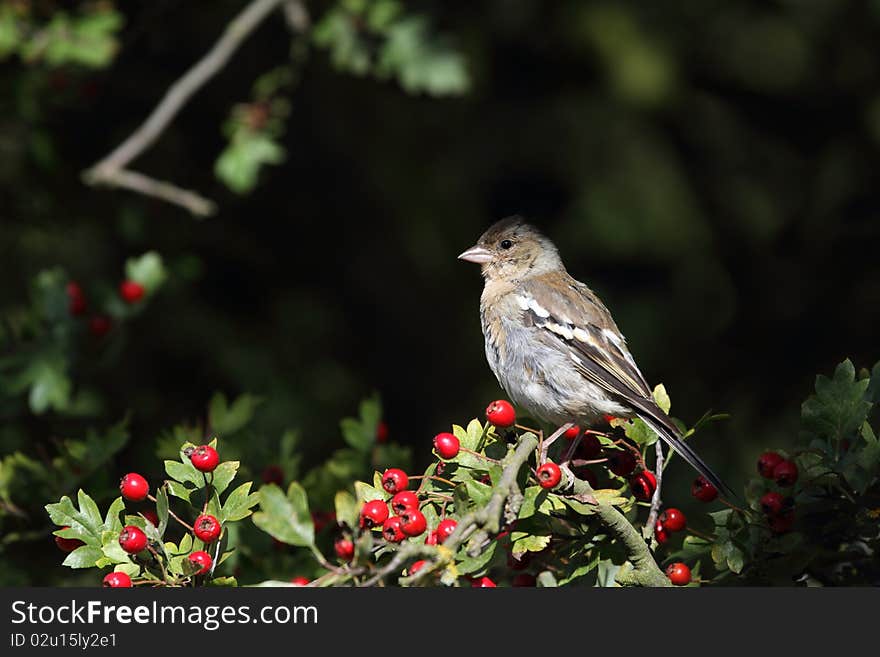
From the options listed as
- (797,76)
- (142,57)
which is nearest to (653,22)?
(797,76)

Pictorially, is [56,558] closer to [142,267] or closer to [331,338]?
[142,267]

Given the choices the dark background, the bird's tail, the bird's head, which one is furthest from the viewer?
the dark background

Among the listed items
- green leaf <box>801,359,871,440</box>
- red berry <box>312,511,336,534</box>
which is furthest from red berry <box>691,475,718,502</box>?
red berry <box>312,511,336,534</box>

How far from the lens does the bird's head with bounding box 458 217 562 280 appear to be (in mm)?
4492

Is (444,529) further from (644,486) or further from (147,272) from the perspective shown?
(147,272)

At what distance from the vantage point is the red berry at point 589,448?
10.3 ft

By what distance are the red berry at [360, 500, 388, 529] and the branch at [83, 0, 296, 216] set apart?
2.26m

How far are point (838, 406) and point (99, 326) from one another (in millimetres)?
2642

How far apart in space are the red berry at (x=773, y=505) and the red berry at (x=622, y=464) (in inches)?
14.8

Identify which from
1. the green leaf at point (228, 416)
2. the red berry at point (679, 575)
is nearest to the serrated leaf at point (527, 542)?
the red berry at point (679, 575)

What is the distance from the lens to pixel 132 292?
13.6 ft

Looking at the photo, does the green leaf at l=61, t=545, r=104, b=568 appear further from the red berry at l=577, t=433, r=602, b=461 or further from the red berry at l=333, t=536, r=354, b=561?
the red berry at l=577, t=433, r=602, b=461

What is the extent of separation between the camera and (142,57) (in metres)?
5.55

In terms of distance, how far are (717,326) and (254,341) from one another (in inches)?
111
